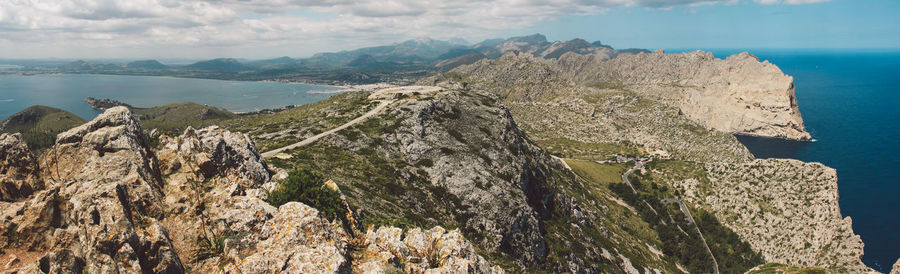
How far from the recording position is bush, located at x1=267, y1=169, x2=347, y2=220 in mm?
26641

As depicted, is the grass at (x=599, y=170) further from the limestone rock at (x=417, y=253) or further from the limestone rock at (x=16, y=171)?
the limestone rock at (x=16, y=171)

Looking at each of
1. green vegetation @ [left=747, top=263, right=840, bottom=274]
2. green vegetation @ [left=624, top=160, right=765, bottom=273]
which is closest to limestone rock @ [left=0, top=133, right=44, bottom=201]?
green vegetation @ [left=747, top=263, right=840, bottom=274]

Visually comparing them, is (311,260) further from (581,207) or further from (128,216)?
(581,207)

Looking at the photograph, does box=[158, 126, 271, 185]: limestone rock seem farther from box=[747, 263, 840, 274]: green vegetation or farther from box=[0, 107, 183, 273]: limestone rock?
box=[747, 263, 840, 274]: green vegetation

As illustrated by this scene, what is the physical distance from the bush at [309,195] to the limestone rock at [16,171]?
12.4 metres

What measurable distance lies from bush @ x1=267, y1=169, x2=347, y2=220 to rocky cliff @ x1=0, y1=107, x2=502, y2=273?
1487 millimetres

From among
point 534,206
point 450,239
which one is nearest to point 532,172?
point 534,206

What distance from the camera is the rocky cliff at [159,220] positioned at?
671 inches

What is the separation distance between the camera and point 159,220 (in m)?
21.4

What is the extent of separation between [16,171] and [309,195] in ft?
52.2

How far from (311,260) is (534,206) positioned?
73.2m

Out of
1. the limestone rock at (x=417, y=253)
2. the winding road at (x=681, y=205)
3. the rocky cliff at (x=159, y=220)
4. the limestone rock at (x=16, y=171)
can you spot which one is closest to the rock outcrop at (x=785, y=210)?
the winding road at (x=681, y=205)

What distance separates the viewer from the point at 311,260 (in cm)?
1994

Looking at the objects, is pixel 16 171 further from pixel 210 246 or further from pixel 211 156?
pixel 210 246
